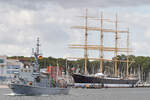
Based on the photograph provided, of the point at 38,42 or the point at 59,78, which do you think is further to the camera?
the point at 59,78

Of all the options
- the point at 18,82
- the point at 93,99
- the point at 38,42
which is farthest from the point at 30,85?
the point at 93,99

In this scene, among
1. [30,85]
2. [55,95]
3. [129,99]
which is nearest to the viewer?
[30,85]

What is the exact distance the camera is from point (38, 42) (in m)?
102

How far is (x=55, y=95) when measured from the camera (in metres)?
107

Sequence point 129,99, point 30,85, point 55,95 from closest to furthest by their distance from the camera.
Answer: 1. point 30,85
2. point 55,95
3. point 129,99

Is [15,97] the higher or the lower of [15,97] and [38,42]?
the lower

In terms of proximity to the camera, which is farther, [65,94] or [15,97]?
[65,94]

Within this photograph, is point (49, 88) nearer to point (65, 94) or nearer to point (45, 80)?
point (45, 80)

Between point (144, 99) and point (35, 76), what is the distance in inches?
1149

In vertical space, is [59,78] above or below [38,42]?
below

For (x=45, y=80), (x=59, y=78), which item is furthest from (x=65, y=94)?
(x=45, y=80)

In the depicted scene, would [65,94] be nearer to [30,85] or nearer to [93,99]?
[93,99]

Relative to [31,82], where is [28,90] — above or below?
below

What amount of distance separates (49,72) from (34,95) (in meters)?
10.1
